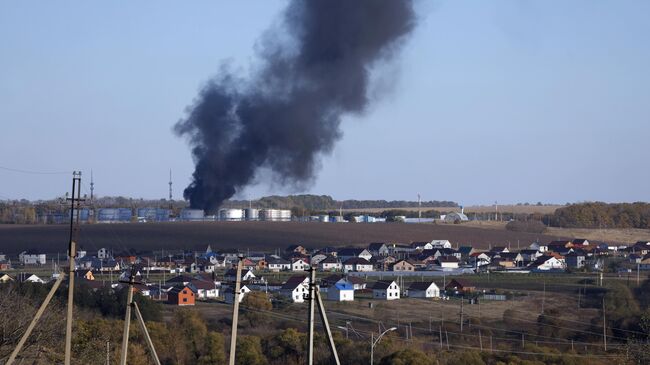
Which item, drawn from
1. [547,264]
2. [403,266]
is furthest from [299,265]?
[547,264]

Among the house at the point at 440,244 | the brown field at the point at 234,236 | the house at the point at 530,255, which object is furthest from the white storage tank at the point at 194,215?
the house at the point at 530,255

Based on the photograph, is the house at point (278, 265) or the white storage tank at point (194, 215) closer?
the house at point (278, 265)

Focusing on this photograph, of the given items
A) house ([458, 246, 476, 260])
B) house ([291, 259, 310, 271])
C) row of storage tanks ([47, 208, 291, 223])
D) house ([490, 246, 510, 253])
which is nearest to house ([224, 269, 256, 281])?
house ([291, 259, 310, 271])

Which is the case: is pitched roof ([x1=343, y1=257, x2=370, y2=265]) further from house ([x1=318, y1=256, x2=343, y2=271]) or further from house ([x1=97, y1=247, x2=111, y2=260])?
house ([x1=97, y1=247, x2=111, y2=260])

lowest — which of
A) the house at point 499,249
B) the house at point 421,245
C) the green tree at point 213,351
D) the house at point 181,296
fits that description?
the green tree at point 213,351

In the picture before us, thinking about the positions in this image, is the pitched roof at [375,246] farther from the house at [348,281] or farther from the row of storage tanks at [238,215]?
the house at [348,281]

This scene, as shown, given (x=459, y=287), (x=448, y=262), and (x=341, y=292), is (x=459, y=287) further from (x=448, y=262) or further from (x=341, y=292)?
(x=448, y=262)
